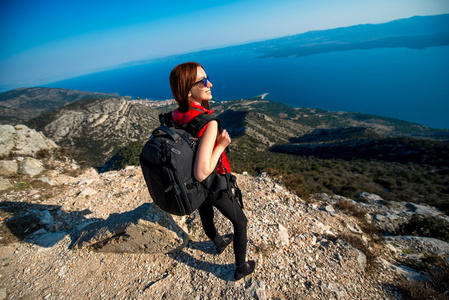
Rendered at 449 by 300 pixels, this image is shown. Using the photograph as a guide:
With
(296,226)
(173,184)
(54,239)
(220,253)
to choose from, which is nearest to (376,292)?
(296,226)

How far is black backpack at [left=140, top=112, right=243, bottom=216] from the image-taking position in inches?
66.6

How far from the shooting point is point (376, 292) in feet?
9.99

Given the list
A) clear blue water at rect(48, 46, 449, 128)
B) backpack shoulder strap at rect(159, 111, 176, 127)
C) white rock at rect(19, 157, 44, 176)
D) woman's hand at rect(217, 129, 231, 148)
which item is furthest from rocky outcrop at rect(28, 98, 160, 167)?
clear blue water at rect(48, 46, 449, 128)

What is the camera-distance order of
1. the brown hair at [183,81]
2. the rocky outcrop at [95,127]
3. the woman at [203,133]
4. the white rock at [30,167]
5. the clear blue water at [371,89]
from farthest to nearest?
the clear blue water at [371,89] < the rocky outcrop at [95,127] < the white rock at [30,167] < the brown hair at [183,81] < the woman at [203,133]

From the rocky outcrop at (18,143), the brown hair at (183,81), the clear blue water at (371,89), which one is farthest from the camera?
the clear blue water at (371,89)

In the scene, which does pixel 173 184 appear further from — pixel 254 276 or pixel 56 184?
pixel 56 184

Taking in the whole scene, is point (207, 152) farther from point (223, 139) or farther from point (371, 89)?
point (371, 89)

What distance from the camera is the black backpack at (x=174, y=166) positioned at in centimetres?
169

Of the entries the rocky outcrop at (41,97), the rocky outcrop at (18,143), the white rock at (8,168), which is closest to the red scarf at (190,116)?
the white rock at (8,168)

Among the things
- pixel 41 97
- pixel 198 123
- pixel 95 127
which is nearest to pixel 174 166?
pixel 198 123

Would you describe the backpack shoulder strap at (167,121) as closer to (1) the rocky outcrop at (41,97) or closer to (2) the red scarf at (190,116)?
(2) the red scarf at (190,116)

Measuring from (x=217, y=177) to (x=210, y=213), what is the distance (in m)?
1.00

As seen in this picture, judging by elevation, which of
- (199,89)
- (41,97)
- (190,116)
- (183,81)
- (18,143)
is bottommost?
(41,97)

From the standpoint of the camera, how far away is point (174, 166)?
1657 mm
